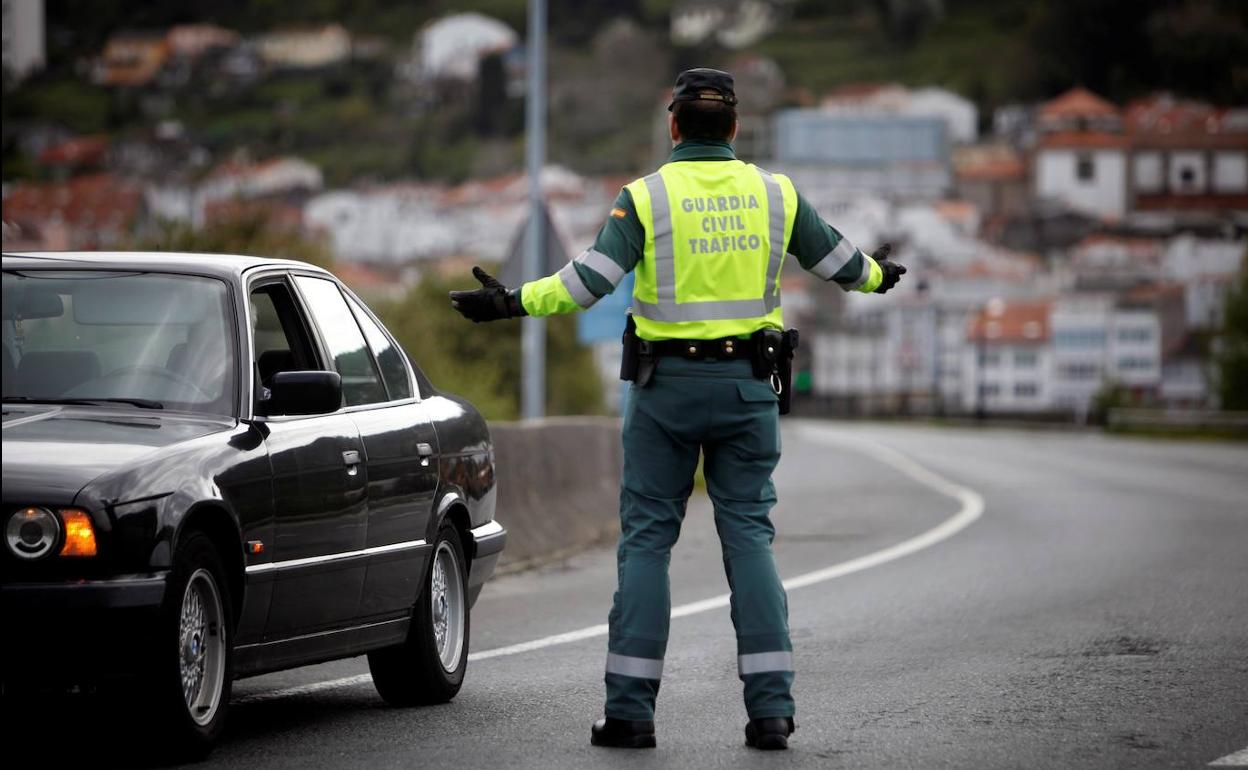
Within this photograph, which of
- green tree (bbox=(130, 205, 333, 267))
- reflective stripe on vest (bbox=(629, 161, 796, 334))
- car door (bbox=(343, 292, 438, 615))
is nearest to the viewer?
reflective stripe on vest (bbox=(629, 161, 796, 334))

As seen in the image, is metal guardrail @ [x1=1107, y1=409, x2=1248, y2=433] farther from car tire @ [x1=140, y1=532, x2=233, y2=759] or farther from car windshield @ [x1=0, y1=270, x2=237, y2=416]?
car tire @ [x1=140, y1=532, x2=233, y2=759]

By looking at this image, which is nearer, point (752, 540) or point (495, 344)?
point (752, 540)

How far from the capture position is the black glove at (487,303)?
19.5 feet

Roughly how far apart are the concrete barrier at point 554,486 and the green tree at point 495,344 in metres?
45.2

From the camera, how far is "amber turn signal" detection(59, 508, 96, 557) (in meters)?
5.02

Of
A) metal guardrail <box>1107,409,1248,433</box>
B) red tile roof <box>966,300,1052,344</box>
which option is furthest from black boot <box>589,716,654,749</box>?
red tile roof <box>966,300,1052,344</box>

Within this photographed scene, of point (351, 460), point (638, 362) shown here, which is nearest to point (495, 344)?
point (351, 460)

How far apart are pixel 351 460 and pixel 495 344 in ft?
319

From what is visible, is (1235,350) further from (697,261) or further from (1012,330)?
(697,261)

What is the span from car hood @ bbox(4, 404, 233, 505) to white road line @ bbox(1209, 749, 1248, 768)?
2804 millimetres

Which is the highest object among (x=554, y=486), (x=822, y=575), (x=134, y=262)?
(x=134, y=262)

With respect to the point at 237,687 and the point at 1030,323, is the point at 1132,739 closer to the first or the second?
the point at 237,687

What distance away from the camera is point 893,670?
7.55 meters

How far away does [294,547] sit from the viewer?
19.7ft
